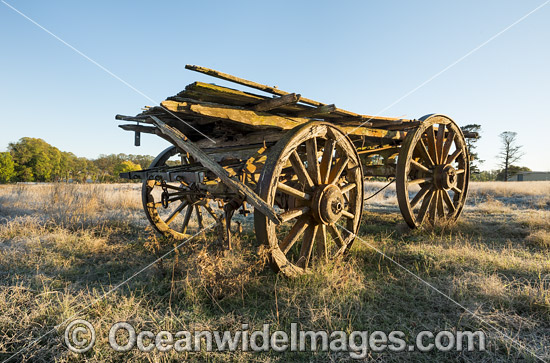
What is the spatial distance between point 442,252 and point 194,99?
3689 mm

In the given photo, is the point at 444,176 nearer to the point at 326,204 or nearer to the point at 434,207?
the point at 434,207

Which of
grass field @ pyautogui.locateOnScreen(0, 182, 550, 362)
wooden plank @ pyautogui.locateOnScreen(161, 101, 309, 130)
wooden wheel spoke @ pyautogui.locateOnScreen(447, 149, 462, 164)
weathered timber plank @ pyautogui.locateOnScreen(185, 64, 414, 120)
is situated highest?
weathered timber plank @ pyautogui.locateOnScreen(185, 64, 414, 120)

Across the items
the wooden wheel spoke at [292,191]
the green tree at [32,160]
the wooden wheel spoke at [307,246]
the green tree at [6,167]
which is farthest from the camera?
the green tree at [32,160]

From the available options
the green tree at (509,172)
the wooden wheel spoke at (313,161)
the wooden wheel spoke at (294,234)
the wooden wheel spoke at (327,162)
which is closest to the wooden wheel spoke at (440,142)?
the wooden wheel spoke at (327,162)

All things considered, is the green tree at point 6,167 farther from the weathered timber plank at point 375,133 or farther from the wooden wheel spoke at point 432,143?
the wooden wheel spoke at point 432,143

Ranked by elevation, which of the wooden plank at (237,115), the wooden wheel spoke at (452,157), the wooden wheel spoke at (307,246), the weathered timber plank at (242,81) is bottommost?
the wooden wheel spoke at (307,246)

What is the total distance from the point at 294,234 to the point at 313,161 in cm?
85

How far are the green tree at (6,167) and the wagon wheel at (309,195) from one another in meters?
27.8

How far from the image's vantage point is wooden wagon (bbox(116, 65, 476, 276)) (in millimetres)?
2717

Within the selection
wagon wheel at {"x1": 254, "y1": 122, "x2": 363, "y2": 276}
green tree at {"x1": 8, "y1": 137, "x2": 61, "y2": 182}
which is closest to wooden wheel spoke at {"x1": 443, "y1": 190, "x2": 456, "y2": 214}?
wagon wheel at {"x1": 254, "y1": 122, "x2": 363, "y2": 276}

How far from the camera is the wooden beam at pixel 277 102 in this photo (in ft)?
8.99

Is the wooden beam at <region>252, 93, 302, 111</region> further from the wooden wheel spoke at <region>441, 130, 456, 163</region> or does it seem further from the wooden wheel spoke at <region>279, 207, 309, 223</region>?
the wooden wheel spoke at <region>441, 130, 456, 163</region>

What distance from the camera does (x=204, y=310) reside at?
2443 mm

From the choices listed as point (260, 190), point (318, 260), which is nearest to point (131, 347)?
point (260, 190)
